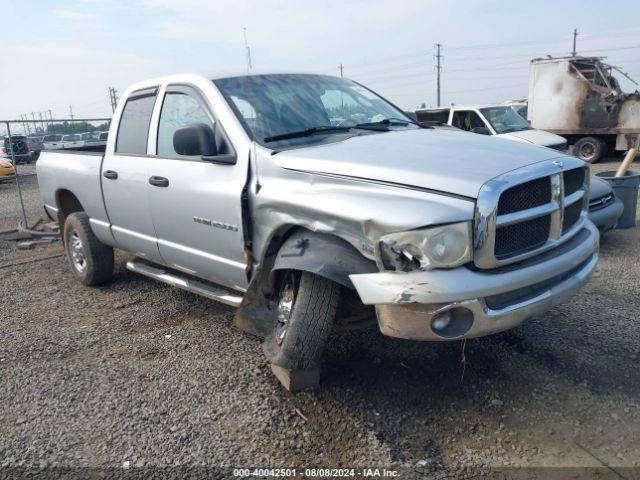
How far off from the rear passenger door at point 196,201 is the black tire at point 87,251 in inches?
58.0

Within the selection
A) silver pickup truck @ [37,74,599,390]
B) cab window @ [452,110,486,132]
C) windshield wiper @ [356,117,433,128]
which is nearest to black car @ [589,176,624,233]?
windshield wiper @ [356,117,433,128]

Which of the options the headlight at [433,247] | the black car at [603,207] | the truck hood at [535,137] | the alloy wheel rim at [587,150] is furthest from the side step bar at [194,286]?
the alloy wheel rim at [587,150]

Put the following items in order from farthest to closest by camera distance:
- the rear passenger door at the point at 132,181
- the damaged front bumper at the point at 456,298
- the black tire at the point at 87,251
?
the black tire at the point at 87,251, the rear passenger door at the point at 132,181, the damaged front bumper at the point at 456,298

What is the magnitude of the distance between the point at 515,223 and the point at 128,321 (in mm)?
3413

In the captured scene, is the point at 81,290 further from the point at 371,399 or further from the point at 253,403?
the point at 371,399

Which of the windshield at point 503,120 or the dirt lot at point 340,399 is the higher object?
the windshield at point 503,120

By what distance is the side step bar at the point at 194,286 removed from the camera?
12.3 ft

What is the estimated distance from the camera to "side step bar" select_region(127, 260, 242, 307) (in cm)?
375

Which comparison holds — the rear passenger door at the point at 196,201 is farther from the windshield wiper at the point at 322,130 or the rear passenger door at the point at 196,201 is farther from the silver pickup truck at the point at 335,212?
the windshield wiper at the point at 322,130

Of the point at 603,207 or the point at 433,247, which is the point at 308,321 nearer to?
the point at 433,247

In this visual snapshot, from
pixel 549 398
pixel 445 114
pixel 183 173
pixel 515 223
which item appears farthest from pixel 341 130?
pixel 445 114

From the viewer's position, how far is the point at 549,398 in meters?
3.22

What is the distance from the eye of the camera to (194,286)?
4.16 metres

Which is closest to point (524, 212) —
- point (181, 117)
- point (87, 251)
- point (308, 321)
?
point (308, 321)
